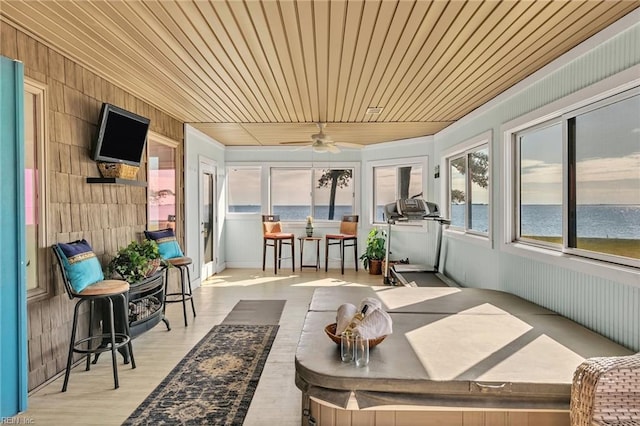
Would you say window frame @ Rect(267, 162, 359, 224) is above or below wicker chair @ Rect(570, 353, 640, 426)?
above

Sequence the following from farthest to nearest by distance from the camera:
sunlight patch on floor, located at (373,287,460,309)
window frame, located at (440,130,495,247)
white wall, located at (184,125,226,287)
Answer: white wall, located at (184,125,226,287) → window frame, located at (440,130,495,247) → sunlight patch on floor, located at (373,287,460,309)

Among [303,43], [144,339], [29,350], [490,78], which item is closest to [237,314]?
[144,339]

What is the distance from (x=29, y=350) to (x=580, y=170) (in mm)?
4476

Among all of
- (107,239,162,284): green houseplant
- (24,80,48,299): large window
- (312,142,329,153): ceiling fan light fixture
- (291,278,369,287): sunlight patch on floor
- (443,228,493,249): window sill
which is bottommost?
(291,278,369,287): sunlight patch on floor

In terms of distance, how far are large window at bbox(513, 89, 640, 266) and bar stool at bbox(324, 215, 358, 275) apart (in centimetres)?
420

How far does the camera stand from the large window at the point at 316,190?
8266 millimetres

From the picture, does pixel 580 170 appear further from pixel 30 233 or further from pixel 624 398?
pixel 30 233

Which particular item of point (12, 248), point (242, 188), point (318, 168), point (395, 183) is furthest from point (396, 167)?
point (12, 248)

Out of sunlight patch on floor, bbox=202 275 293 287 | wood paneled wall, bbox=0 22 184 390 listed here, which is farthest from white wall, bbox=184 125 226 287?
wood paneled wall, bbox=0 22 184 390

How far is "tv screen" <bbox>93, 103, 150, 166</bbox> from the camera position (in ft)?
11.6

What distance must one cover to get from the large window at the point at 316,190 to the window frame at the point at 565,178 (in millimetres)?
4426

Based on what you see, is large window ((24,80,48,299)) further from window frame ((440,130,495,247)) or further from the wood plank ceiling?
window frame ((440,130,495,247))

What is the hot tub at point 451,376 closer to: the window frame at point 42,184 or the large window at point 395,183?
the window frame at point 42,184

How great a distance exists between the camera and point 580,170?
116 inches
